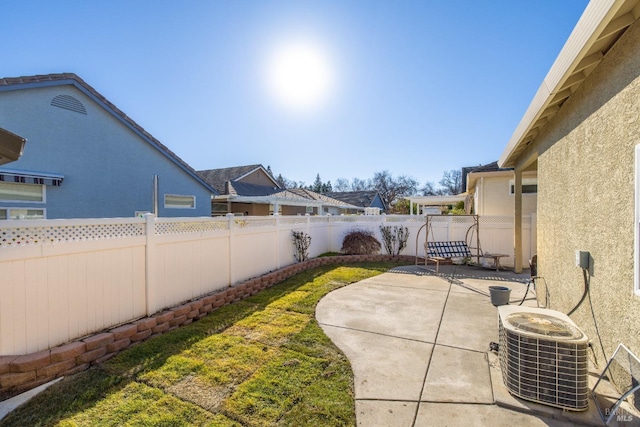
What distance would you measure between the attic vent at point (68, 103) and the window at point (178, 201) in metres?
4.16

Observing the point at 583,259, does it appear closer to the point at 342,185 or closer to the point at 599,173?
the point at 599,173

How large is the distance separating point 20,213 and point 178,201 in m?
5.35

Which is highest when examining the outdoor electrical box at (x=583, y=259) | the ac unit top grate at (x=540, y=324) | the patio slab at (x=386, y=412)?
the outdoor electrical box at (x=583, y=259)

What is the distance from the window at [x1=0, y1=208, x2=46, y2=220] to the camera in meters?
8.34

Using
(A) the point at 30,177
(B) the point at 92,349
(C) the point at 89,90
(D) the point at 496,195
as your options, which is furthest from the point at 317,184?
(B) the point at 92,349


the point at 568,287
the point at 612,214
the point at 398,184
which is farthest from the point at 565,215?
the point at 398,184

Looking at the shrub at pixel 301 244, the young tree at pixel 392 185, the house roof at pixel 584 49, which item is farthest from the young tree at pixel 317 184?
the house roof at pixel 584 49

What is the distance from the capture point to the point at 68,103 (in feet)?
31.7

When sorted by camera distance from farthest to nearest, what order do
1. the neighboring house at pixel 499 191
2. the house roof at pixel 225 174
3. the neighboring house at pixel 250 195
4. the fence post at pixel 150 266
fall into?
1. the house roof at pixel 225 174
2. the neighboring house at pixel 250 195
3. the neighboring house at pixel 499 191
4. the fence post at pixel 150 266

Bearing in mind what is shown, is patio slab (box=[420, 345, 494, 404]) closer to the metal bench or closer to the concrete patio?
the concrete patio

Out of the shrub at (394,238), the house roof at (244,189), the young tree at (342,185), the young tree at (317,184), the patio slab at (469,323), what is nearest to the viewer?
the patio slab at (469,323)

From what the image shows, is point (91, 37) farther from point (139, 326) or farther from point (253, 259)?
point (139, 326)

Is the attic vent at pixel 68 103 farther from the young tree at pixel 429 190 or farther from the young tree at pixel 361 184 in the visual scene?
the young tree at pixel 361 184

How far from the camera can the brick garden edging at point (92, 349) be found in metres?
3.05
